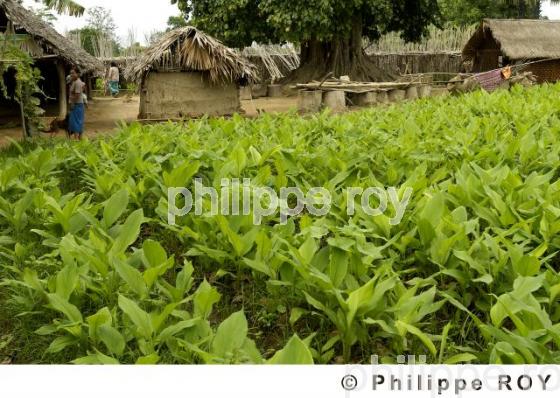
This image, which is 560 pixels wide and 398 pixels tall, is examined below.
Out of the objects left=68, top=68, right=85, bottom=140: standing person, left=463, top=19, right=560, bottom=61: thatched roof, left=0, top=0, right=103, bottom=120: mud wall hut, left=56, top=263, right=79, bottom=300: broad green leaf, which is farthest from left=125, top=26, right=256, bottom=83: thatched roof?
left=56, top=263, right=79, bottom=300: broad green leaf

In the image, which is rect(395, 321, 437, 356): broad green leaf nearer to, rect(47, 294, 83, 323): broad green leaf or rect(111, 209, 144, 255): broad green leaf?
rect(47, 294, 83, 323): broad green leaf

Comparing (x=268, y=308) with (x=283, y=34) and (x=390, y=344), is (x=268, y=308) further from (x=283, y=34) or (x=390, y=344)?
(x=283, y=34)

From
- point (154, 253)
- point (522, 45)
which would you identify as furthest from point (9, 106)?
point (522, 45)

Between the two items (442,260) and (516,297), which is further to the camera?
(442,260)

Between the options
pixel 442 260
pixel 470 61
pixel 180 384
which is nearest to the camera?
pixel 180 384

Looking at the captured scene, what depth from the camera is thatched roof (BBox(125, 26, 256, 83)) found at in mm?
15977

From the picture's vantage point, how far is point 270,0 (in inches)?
868

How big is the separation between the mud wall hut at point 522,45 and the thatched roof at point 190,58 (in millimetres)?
13148

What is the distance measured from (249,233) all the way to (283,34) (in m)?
20.3

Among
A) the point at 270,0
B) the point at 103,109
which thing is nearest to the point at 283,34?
the point at 270,0

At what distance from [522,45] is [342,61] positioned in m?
7.20

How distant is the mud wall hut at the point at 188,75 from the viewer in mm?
16047

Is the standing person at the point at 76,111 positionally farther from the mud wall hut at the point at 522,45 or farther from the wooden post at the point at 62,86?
the mud wall hut at the point at 522,45

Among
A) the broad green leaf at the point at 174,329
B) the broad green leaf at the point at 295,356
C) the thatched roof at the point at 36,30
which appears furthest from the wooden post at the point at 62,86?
the broad green leaf at the point at 295,356
